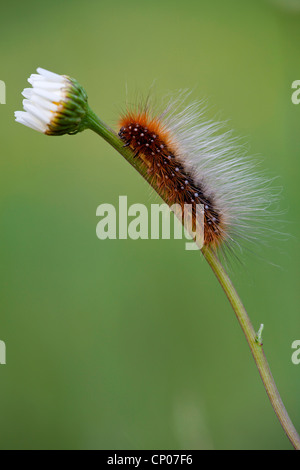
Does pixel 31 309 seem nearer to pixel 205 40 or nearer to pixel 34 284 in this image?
pixel 34 284

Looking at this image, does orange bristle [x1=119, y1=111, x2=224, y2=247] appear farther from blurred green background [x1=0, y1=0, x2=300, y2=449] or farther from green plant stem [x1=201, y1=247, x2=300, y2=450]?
blurred green background [x1=0, y1=0, x2=300, y2=449]

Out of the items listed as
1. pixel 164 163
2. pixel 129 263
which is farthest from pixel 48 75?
pixel 129 263

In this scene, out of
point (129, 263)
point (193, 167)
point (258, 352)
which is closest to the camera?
point (258, 352)

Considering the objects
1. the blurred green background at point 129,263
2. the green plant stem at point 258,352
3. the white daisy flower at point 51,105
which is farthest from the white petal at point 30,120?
the blurred green background at point 129,263

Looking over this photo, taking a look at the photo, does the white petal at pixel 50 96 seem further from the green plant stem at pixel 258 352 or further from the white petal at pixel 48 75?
the green plant stem at pixel 258 352

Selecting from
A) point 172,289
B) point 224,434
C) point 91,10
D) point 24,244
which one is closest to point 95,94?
point 91,10

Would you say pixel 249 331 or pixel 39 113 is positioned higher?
pixel 39 113

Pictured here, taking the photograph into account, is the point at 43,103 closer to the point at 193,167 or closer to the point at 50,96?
the point at 50,96

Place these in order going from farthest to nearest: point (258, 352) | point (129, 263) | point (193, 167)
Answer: point (129, 263)
point (193, 167)
point (258, 352)
